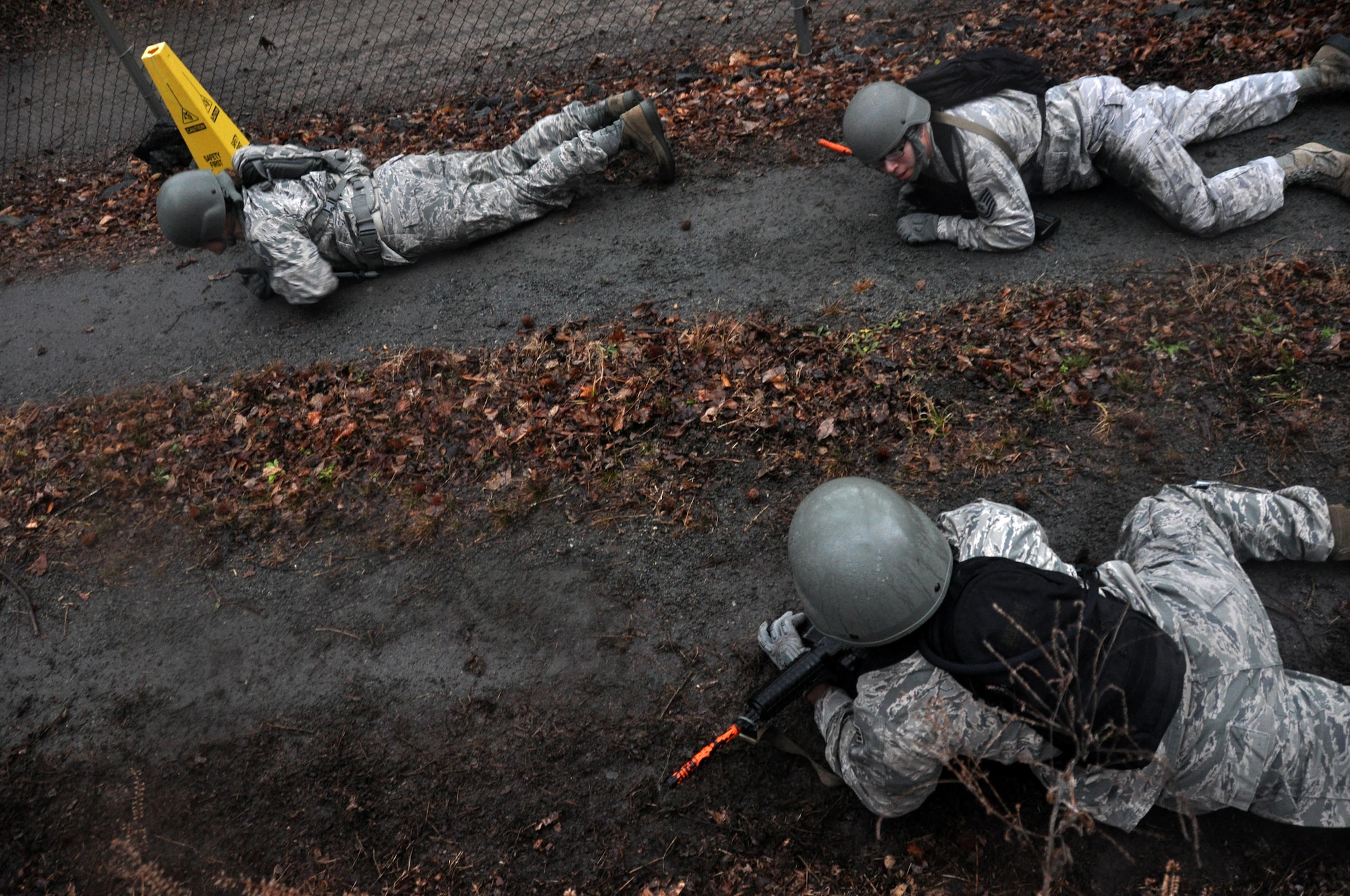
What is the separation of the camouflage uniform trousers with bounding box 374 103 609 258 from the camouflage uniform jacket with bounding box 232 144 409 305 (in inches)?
6.6

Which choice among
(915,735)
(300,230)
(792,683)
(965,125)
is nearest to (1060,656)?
(915,735)

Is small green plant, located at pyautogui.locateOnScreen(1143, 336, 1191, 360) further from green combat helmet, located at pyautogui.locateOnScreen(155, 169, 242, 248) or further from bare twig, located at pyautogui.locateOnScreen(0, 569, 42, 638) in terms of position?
bare twig, located at pyautogui.locateOnScreen(0, 569, 42, 638)

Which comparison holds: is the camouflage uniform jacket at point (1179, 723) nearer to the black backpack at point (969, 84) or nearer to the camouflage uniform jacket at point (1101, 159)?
the camouflage uniform jacket at point (1101, 159)

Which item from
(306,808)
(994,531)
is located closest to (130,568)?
(306,808)

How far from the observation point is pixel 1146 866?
2.90 m

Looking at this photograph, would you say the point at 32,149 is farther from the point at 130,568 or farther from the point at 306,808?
the point at 306,808

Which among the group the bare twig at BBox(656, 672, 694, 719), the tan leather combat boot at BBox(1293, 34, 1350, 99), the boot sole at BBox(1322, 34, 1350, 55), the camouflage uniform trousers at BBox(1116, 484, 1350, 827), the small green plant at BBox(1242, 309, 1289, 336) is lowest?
the bare twig at BBox(656, 672, 694, 719)

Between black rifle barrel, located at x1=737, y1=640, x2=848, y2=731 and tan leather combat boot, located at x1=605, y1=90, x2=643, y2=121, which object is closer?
black rifle barrel, located at x1=737, y1=640, x2=848, y2=731

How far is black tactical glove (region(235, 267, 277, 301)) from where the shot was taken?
6.02 meters

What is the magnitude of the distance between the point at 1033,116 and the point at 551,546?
3475 millimetres

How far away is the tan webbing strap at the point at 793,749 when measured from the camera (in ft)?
10.7

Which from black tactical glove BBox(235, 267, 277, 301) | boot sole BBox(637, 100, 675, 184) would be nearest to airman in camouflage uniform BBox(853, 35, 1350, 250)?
boot sole BBox(637, 100, 675, 184)

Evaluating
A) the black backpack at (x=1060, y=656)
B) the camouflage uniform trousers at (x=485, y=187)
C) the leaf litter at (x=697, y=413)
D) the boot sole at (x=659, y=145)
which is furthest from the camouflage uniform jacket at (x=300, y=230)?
the black backpack at (x=1060, y=656)

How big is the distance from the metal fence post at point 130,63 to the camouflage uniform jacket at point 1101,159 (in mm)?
7170
